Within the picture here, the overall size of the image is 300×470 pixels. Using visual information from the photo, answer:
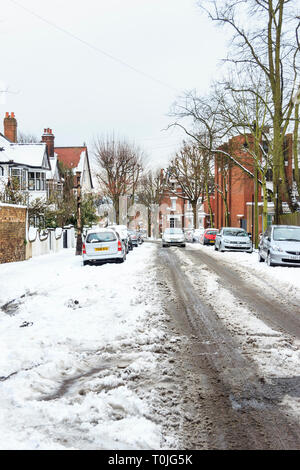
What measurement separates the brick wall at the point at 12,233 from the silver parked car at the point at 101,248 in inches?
131

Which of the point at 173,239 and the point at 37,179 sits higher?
the point at 37,179

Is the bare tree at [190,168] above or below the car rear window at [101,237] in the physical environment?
above

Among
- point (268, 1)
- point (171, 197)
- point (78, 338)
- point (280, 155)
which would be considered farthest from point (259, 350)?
point (171, 197)

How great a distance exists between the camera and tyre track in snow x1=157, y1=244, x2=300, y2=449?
3.66 m

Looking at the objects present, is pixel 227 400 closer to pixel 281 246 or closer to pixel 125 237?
pixel 281 246

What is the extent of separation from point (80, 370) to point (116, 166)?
156ft

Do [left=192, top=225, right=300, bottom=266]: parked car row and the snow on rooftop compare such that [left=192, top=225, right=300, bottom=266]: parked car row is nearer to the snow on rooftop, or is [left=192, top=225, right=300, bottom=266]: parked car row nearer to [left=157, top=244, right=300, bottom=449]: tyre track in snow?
[left=157, top=244, right=300, bottom=449]: tyre track in snow

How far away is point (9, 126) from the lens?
50.9m

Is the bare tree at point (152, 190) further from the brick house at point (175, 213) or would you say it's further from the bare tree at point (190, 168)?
the brick house at point (175, 213)

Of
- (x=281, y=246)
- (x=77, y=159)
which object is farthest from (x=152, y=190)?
(x=281, y=246)

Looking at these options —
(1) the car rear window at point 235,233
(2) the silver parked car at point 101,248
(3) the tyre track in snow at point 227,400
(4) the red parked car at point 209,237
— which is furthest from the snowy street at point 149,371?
(4) the red parked car at point 209,237

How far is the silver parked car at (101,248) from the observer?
20.0 meters

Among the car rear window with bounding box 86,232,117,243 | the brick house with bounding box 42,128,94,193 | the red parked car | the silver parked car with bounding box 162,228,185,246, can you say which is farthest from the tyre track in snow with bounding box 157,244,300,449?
the brick house with bounding box 42,128,94,193
